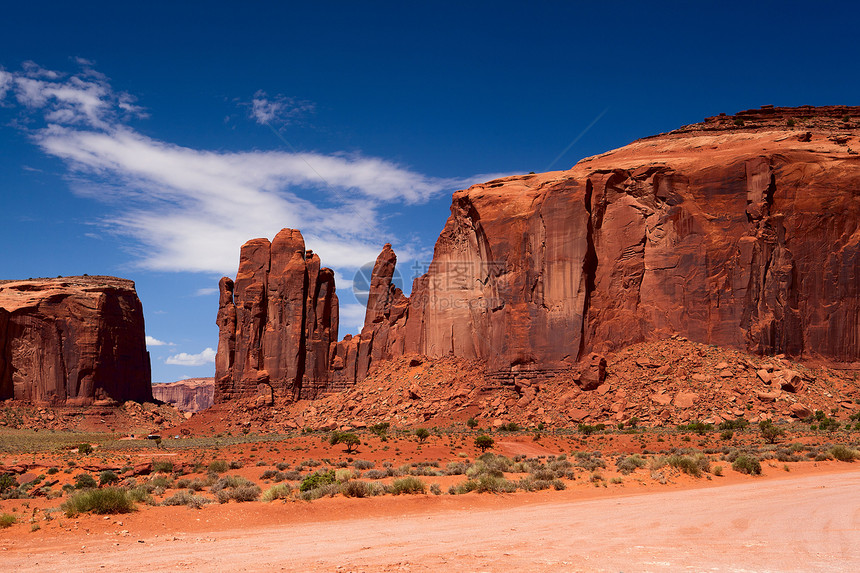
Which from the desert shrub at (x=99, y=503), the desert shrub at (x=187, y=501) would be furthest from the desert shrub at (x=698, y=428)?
the desert shrub at (x=99, y=503)

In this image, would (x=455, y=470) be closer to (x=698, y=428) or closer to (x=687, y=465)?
(x=687, y=465)

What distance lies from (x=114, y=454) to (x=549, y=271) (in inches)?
1397

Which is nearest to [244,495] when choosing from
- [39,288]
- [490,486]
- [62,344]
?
[490,486]

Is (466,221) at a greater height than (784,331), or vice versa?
(466,221)

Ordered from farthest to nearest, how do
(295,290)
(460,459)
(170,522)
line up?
(295,290), (460,459), (170,522)

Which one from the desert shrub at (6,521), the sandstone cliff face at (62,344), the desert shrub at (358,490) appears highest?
the sandstone cliff face at (62,344)

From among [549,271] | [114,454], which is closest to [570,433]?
[549,271]

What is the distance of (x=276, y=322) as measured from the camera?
2982 inches

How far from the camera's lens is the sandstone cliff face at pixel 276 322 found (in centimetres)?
7369

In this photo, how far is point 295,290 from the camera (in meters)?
76.3

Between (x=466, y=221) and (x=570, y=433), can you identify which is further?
(x=466, y=221)

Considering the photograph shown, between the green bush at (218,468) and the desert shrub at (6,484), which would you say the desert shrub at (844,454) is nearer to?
the green bush at (218,468)

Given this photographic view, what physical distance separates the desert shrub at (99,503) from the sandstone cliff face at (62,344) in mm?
73439

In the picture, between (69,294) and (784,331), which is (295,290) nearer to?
(69,294)
